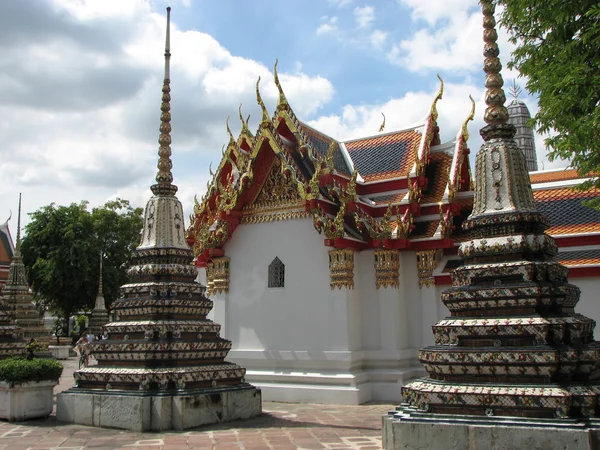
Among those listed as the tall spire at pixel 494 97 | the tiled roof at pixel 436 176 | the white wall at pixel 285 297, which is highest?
the tiled roof at pixel 436 176

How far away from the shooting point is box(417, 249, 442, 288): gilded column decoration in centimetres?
1257

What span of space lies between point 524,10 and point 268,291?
7198 millimetres

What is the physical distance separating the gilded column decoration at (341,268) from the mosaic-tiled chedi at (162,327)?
3.06 metres

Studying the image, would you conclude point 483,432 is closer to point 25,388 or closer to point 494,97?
point 494,97

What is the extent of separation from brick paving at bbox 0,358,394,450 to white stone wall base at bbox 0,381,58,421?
0.52 ft

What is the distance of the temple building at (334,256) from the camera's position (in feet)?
39.4

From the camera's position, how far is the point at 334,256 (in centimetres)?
1227

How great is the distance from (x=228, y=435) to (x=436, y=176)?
8.37 metres

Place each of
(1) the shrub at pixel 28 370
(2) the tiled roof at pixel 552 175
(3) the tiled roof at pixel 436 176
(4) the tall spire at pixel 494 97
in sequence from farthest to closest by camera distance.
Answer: (2) the tiled roof at pixel 552 175
(3) the tiled roof at pixel 436 176
(1) the shrub at pixel 28 370
(4) the tall spire at pixel 494 97

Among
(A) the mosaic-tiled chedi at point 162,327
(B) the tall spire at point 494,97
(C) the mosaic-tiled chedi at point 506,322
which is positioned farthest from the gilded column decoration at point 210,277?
(B) the tall spire at point 494,97

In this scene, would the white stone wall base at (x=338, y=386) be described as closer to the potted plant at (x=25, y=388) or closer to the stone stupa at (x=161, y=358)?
the stone stupa at (x=161, y=358)

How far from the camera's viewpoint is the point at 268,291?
13.0 m

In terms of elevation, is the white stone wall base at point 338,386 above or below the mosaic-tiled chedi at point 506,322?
below

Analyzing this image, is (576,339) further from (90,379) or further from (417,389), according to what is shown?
(90,379)
